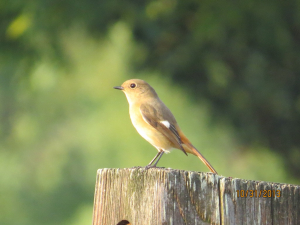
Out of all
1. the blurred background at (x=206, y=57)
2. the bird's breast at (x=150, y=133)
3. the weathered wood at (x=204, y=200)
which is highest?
the blurred background at (x=206, y=57)

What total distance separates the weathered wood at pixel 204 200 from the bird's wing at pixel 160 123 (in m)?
1.84

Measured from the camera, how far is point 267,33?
22.8 ft

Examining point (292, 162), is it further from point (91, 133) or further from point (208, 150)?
point (91, 133)

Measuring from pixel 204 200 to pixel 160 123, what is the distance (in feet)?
7.30

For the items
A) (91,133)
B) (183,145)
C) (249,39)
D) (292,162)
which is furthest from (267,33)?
(91,133)

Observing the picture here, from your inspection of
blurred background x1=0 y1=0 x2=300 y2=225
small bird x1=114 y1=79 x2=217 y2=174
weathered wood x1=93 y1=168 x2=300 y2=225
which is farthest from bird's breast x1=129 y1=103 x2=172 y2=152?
weathered wood x1=93 y1=168 x2=300 y2=225

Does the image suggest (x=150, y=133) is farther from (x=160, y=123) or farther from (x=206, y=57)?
(x=206, y=57)

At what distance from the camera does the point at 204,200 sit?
280 cm

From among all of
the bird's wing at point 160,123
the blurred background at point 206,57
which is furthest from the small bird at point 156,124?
the blurred background at point 206,57

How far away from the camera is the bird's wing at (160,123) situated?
485cm

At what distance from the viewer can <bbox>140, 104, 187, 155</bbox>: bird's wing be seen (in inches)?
191

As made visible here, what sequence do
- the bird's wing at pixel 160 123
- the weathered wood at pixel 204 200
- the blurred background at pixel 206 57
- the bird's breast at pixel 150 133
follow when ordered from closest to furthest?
the weathered wood at pixel 204 200 → the bird's wing at pixel 160 123 → the bird's breast at pixel 150 133 → the blurred background at pixel 206 57

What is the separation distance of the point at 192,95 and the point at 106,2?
1.92 m
